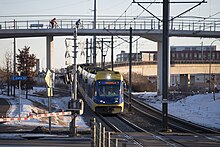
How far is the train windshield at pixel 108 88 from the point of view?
33.2m

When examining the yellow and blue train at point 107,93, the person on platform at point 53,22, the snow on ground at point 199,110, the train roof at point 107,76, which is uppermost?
the person on platform at point 53,22

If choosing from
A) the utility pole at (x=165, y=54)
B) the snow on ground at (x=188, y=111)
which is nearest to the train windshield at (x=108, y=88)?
the snow on ground at (x=188, y=111)

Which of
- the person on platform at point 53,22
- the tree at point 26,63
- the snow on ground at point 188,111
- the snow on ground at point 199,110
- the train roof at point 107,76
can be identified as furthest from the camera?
the person on platform at point 53,22

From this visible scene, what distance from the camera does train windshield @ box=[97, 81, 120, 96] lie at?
33188 millimetres

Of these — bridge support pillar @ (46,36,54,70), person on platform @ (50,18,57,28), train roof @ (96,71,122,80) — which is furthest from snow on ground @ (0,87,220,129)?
bridge support pillar @ (46,36,54,70)

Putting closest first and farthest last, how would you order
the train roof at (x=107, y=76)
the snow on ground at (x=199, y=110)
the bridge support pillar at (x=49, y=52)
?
the snow on ground at (x=199, y=110) < the train roof at (x=107, y=76) < the bridge support pillar at (x=49, y=52)

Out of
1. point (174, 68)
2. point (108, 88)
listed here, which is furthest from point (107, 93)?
point (174, 68)

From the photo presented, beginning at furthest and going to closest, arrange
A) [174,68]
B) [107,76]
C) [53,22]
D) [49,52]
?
A: [174,68] < [49,52] < [53,22] < [107,76]

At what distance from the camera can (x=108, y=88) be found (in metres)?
33.4

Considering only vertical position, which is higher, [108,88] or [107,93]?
[108,88]

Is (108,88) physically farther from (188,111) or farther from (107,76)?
(188,111)

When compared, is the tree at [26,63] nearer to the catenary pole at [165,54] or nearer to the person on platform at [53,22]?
the person on platform at [53,22]

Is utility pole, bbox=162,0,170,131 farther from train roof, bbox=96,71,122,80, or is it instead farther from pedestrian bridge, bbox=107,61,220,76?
pedestrian bridge, bbox=107,61,220,76

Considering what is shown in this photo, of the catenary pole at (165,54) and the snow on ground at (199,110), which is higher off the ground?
the catenary pole at (165,54)
